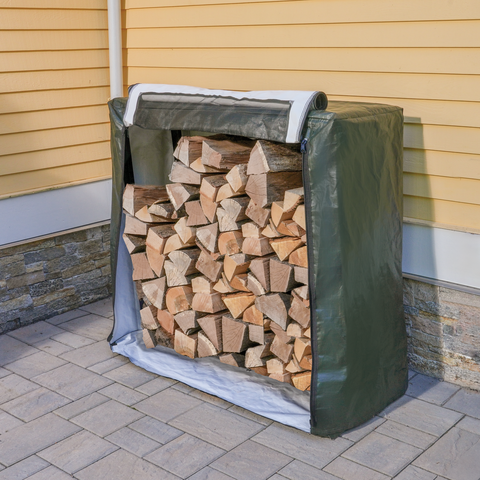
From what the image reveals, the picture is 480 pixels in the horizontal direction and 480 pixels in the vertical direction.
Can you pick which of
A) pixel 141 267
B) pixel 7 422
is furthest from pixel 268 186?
pixel 7 422

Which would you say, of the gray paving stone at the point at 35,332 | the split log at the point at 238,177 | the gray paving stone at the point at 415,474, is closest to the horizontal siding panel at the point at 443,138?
the split log at the point at 238,177

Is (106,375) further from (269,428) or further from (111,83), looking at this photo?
(111,83)

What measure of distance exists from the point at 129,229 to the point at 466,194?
72.0 inches

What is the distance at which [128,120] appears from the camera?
3307 millimetres

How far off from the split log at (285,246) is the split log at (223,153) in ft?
1.49

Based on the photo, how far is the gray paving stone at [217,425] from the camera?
2.88 metres

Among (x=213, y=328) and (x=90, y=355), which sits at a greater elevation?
(x=213, y=328)

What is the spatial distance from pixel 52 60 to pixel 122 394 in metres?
2.16

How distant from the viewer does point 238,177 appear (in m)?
3.02

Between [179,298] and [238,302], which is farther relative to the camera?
[179,298]

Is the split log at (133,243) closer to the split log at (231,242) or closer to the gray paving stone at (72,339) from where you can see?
the split log at (231,242)

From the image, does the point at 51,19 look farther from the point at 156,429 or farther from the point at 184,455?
the point at 184,455

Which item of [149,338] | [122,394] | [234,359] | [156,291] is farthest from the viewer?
[149,338]

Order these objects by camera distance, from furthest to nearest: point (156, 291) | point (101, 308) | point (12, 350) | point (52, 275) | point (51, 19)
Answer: point (101, 308)
point (52, 275)
point (51, 19)
point (12, 350)
point (156, 291)
